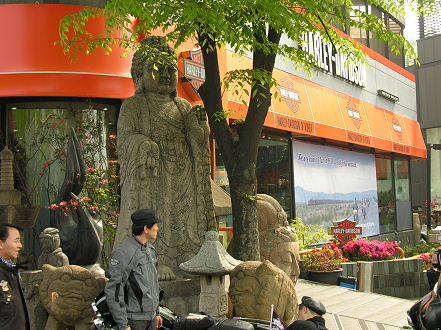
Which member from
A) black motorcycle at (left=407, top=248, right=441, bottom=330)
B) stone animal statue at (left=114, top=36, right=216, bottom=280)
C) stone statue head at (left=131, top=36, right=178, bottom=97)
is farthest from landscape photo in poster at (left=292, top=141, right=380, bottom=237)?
black motorcycle at (left=407, top=248, right=441, bottom=330)

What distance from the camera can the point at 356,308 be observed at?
871cm

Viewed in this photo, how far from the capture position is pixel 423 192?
40812 millimetres

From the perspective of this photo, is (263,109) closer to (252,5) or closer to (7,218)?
(252,5)

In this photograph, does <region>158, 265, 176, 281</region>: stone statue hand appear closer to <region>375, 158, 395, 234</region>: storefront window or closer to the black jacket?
the black jacket

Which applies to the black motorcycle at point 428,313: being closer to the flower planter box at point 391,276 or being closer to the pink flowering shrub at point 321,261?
the pink flowering shrub at point 321,261

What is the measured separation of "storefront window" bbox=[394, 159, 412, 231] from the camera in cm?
2709

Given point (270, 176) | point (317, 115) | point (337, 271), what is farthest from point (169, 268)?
point (317, 115)

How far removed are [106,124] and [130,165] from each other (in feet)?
17.6

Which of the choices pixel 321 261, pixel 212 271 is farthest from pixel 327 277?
pixel 212 271

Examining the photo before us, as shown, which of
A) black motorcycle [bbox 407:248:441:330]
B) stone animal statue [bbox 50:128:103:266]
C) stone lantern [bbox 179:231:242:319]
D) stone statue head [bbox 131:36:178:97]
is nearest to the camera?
black motorcycle [bbox 407:248:441:330]

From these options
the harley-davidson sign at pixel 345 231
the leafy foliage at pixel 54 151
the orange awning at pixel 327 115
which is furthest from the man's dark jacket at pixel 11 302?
the harley-davidson sign at pixel 345 231

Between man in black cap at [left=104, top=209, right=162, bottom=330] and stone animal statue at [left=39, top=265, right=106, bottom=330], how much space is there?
54.4 inches

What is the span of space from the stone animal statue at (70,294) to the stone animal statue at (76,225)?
2.43 metres

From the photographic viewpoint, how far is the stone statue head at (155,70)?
7.51m
